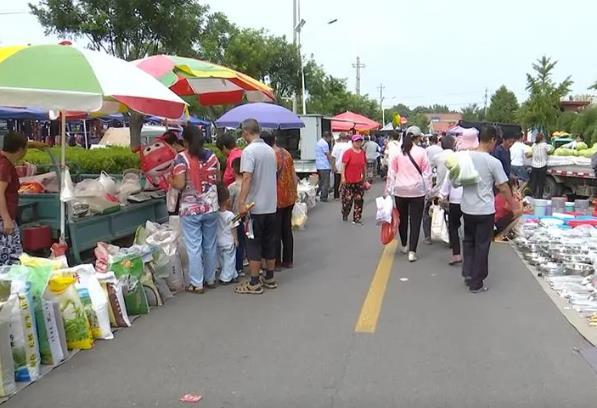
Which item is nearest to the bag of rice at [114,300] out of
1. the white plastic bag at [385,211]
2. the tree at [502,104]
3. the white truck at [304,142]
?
the white plastic bag at [385,211]

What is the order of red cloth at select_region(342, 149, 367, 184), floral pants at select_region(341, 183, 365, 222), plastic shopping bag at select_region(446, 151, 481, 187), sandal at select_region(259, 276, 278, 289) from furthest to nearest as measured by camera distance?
floral pants at select_region(341, 183, 365, 222) → red cloth at select_region(342, 149, 367, 184) → sandal at select_region(259, 276, 278, 289) → plastic shopping bag at select_region(446, 151, 481, 187)

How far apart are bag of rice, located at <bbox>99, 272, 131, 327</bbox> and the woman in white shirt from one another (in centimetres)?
1262

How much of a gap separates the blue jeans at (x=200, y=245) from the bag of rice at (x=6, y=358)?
260cm

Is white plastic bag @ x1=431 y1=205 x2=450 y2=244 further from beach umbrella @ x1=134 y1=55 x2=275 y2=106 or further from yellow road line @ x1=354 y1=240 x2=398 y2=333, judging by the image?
beach umbrella @ x1=134 y1=55 x2=275 y2=106

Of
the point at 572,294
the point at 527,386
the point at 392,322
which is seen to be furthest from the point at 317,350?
the point at 572,294

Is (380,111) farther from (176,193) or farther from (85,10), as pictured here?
(176,193)

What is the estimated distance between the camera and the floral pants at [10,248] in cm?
557

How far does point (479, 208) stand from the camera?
262 inches

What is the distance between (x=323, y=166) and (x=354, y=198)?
12.5ft

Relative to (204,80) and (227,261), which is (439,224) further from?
(204,80)

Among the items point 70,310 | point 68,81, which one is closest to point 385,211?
point 68,81

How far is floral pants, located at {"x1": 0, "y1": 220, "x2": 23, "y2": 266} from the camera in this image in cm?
557

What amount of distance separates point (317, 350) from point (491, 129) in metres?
3.34

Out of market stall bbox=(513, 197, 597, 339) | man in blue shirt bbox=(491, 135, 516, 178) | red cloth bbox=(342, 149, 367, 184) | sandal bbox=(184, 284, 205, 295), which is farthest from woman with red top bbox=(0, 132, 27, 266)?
red cloth bbox=(342, 149, 367, 184)
